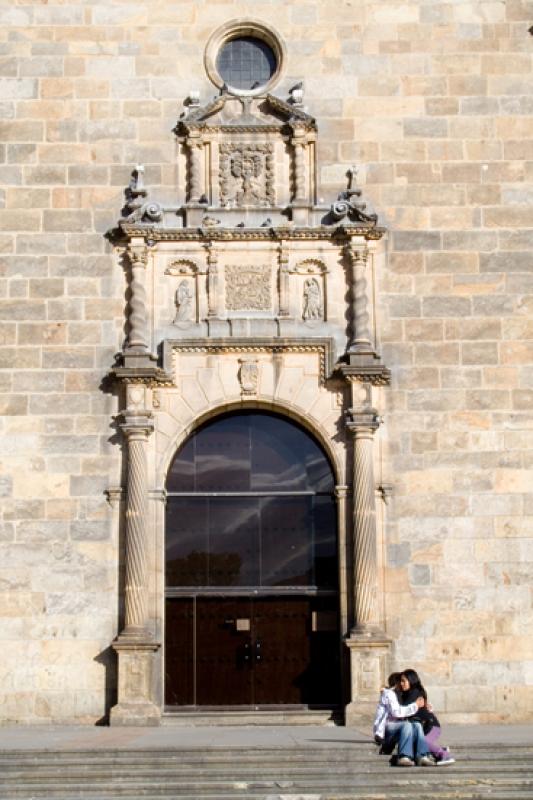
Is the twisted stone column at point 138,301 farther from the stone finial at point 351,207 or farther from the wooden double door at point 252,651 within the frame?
the wooden double door at point 252,651

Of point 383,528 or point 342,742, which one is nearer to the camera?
point 342,742

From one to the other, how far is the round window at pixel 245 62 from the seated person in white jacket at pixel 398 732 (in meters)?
10.0

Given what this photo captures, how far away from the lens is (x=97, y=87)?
19.8 metres

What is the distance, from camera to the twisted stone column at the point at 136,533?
18.1 meters

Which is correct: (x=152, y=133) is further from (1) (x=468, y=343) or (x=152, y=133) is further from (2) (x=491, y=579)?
(2) (x=491, y=579)

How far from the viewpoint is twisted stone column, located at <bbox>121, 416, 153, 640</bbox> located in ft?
59.4

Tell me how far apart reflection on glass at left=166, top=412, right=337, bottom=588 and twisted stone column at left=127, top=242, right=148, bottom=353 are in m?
1.66

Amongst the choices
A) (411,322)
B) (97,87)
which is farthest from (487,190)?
(97,87)

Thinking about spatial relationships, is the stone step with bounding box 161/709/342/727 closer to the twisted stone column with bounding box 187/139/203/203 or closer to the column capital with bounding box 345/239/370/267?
the column capital with bounding box 345/239/370/267

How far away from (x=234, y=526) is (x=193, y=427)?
63.0 inches

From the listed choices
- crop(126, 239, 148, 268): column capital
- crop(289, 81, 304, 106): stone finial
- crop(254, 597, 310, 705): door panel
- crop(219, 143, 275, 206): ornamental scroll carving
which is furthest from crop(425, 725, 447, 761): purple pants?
crop(289, 81, 304, 106): stone finial

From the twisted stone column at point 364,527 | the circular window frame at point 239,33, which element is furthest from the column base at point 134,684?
the circular window frame at point 239,33

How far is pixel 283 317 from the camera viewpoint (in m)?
19.1

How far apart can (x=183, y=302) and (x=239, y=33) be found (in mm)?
4447
